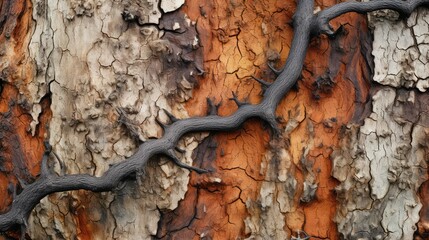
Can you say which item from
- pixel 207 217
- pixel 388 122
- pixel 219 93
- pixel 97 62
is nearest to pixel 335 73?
pixel 388 122

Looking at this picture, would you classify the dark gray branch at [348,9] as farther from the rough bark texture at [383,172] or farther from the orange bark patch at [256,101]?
the rough bark texture at [383,172]

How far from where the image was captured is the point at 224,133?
2.29 m

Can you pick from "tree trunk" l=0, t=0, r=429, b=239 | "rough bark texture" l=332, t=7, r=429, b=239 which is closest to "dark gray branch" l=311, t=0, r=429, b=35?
"tree trunk" l=0, t=0, r=429, b=239

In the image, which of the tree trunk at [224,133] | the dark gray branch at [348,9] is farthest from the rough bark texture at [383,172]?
the dark gray branch at [348,9]

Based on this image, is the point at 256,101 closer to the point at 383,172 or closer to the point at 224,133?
the point at 224,133

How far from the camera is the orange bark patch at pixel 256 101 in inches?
89.9

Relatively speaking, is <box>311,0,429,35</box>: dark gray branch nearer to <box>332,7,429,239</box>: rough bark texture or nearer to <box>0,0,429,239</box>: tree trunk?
<box>0,0,429,239</box>: tree trunk

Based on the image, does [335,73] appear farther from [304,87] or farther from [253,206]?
[253,206]

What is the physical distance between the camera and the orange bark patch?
2283 mm

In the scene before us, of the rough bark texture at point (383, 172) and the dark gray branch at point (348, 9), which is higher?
the dark gray branch at point (348, 9)

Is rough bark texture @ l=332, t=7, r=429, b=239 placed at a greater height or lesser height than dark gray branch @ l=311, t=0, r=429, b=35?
lesser

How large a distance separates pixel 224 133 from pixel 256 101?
0.16m

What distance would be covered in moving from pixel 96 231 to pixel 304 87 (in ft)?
2.83

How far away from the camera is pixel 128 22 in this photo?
2279 mm
